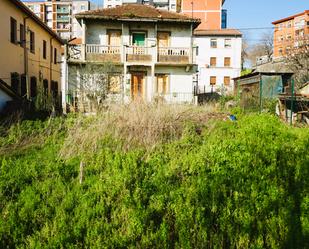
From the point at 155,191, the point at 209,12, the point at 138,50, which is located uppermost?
the point at 209,12

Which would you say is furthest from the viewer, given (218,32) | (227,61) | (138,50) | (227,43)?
(227,61)

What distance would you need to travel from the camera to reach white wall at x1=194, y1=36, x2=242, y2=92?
46.0 meters

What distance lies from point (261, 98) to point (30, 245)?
12.6m

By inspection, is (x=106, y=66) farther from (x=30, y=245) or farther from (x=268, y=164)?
(x=30, y=245)

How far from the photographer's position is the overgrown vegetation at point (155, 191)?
3.89 m

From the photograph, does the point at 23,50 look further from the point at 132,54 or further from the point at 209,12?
the point at 209,12

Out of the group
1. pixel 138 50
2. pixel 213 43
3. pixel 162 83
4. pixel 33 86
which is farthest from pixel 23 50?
pixel 213 43

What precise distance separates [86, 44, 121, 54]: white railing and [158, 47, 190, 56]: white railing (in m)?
2.91

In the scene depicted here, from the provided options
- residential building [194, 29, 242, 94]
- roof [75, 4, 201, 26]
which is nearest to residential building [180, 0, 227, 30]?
residential building [194, 29, 242, 94]

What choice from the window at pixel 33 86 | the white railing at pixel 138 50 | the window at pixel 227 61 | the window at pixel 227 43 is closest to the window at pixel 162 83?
the white railing at pixel 138 50

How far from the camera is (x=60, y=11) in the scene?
9088cm

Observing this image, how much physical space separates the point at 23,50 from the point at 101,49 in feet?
16.0

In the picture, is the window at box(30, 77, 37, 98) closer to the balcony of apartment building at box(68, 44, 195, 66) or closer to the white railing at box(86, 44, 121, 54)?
the balcony of apartment building at box(68, 44, 195, 66)

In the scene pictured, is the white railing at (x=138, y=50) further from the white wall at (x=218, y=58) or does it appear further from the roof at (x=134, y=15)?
the white wall at (x=218, y=58)
